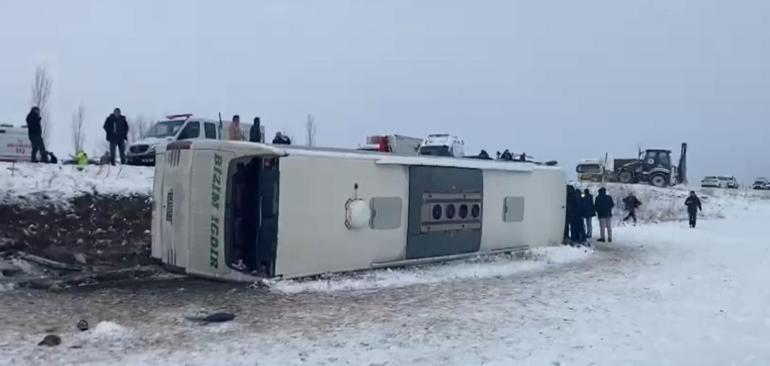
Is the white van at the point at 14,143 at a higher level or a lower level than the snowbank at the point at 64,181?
higher

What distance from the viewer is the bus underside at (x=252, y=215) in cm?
1272

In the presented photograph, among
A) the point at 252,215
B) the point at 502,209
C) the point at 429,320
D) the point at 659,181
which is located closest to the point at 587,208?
the point at 502,209

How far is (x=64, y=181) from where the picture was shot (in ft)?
59.1

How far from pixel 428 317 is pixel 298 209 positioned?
3.59 meters

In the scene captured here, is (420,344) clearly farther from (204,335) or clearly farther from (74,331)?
(74,331)

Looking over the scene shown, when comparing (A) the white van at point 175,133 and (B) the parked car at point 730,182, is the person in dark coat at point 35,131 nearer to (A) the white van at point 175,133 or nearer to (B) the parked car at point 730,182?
(A) the white van at point 175,133

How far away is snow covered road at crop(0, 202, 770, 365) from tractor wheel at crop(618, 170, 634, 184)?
31.9 m

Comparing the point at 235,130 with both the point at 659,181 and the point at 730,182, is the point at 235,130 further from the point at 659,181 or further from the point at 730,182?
the point at 730,182

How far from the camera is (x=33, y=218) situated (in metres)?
16.3

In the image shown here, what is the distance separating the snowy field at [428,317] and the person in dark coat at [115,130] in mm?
4162

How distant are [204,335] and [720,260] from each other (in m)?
13.7

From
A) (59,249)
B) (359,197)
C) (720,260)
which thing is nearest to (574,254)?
(720,260)

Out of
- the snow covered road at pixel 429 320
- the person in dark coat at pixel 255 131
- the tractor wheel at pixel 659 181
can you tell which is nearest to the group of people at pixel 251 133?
the person in dark coat at pixel 255 131

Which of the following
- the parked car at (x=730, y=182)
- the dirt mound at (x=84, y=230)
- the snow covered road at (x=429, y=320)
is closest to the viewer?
the snow covered road at (x=429, y=320)
